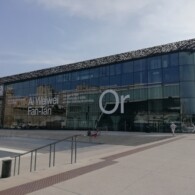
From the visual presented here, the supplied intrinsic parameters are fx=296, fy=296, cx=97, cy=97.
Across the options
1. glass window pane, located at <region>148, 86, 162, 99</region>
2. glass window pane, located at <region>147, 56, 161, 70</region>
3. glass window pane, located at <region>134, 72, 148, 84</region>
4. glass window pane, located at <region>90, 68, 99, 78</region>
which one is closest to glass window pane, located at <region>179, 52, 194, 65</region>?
glass window pane, located at <region>147, 56, 161, 70</region>

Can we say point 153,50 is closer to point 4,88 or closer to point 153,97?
point 153,97

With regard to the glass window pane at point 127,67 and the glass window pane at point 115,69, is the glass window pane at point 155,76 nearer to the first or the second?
the glass window pane at point 127,67

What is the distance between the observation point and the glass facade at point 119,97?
37562mm

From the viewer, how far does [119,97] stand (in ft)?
142

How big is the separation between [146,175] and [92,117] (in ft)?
120

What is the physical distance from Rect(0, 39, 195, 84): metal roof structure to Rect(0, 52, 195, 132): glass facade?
2.16ft

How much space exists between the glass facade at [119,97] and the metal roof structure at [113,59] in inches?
25.9

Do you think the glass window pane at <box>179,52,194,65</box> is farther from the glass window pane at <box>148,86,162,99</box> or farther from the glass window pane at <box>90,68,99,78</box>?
the glass window pane at <box>90,68,99,78</box>

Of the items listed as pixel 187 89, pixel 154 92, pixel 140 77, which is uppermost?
pixel 140 77

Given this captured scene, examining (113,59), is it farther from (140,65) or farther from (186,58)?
(186,58)

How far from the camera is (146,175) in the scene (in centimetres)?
909

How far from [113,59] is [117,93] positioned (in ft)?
17.7

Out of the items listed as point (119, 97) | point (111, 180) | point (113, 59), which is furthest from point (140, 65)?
point (111, 180)

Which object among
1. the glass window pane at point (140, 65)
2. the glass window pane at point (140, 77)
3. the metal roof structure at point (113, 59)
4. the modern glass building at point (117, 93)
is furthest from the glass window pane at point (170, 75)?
the glass window pane at point (140, 65)
